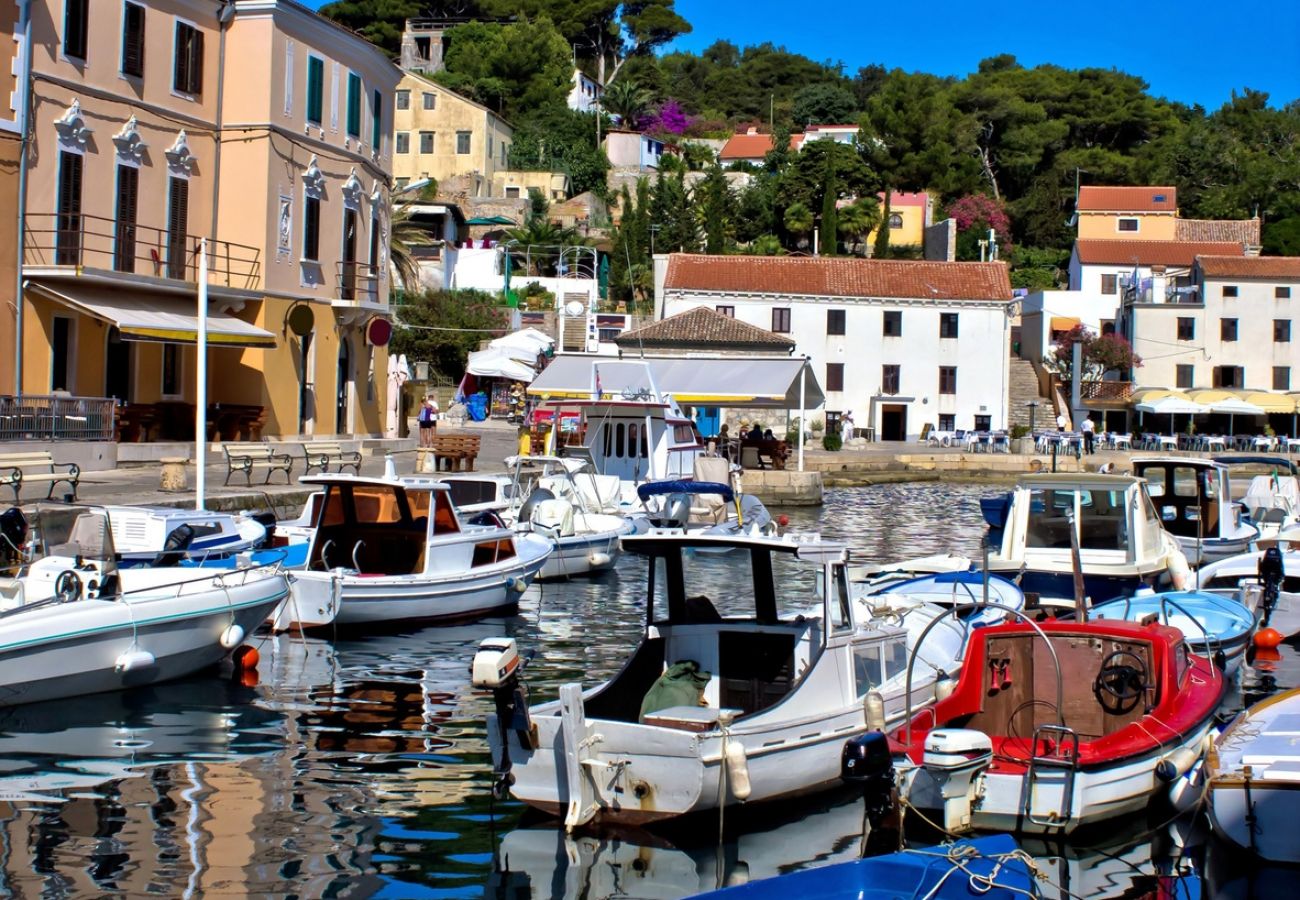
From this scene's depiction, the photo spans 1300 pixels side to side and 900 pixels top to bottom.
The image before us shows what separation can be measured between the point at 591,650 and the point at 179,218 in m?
20.1

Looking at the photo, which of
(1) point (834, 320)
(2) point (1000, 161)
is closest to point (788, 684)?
(1) point (834, 320)

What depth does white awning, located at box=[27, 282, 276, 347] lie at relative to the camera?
30.2 metres

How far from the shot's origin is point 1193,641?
16641 mm

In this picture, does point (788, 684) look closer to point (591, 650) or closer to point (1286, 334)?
point (591, 650)

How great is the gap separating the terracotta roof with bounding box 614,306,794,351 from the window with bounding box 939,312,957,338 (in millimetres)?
9650

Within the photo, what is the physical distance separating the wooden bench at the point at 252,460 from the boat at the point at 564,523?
5.21 m

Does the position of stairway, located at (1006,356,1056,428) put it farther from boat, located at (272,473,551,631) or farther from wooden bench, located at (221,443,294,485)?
boat, located at (272,473,551,631)

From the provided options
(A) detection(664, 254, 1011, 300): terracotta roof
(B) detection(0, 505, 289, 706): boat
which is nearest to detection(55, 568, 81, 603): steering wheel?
(B) detection(0, 505, 289, 706): boat

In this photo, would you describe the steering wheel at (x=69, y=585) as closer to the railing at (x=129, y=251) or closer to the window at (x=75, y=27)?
the railing at (x=129, y=251)

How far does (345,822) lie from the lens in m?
11.1

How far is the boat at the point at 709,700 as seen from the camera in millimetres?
10695

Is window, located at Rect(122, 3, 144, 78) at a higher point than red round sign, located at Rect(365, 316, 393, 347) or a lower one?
higher

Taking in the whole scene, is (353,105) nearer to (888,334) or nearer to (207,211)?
(207,211)

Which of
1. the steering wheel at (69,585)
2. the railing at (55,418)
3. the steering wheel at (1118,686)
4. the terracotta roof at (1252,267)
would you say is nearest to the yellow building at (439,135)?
the terracotta roof at (1252,267)
